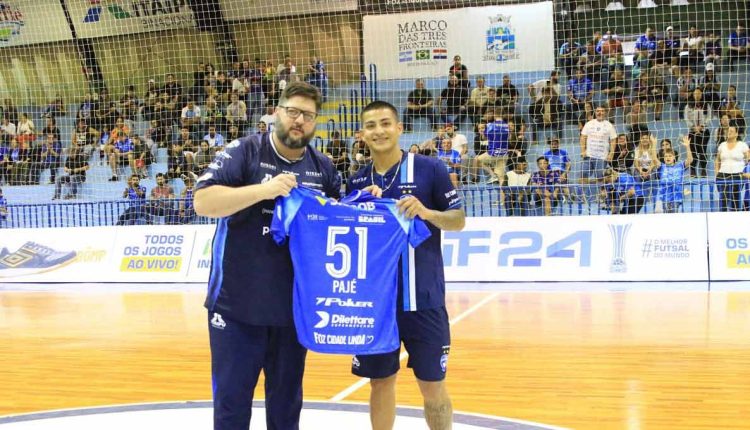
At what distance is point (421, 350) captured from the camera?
3740 mm

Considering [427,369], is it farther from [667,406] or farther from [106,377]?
[106,377]

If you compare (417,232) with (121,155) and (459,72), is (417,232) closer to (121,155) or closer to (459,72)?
(459,72)

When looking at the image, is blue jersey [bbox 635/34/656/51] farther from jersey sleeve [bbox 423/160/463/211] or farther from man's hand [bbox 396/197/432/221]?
man's hand [bbox 396/197/432/221]

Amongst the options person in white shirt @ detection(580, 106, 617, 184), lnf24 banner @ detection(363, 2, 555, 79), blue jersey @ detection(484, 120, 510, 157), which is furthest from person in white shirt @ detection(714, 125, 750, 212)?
lnf24 banner @ detection(363, 2, 555, 79)

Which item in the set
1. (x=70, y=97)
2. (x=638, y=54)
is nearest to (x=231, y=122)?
(x=70, y=97)

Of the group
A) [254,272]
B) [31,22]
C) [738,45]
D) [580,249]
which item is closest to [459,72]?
[738,45]

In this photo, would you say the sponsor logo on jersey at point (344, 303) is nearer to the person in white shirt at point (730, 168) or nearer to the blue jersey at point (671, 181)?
the blue jersey at point (671, 181)

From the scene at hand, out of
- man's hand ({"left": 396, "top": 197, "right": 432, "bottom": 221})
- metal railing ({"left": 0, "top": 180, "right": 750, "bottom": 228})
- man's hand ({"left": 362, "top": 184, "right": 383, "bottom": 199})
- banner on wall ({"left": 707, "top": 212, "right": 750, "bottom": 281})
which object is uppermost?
man's hand ({"left": 362, "top": 184, "right": 383, "bottom": 199})

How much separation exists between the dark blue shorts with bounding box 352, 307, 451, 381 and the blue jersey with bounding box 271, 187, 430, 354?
5.2 inches

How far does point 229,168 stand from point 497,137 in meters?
12.2

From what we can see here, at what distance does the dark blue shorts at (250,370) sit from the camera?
11.0 ft

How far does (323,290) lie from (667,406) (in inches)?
114

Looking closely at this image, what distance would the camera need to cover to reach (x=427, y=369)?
12.2ft

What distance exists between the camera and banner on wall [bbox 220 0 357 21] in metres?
20.2
